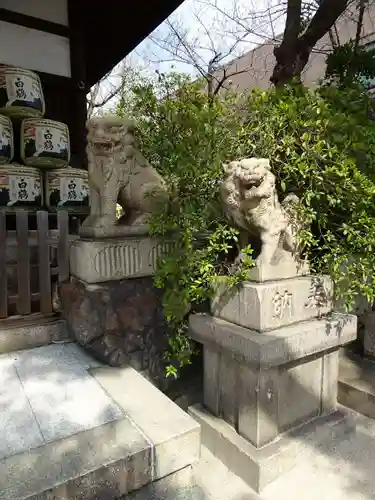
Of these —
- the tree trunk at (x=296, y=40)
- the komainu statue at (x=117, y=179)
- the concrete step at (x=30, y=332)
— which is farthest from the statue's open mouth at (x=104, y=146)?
the tree trunk at (x=296, y=40)

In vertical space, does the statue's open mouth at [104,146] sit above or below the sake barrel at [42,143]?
below

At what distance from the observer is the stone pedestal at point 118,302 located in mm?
2668

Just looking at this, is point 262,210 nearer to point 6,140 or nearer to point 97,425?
point 97,425

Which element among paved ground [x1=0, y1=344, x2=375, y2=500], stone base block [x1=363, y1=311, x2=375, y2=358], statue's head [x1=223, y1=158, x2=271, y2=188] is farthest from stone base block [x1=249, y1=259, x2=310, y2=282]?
paved ground [x1=0, y1=344, x2=375, y2=500]

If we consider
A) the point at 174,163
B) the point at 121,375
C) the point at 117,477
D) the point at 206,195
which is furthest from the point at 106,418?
the point at 174,163

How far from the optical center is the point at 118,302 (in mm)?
2750

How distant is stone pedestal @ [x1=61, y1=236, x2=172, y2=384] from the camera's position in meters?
2.67

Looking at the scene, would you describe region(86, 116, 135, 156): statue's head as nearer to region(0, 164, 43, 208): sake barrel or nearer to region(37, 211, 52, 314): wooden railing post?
region(37, 211, 52, 314): wooden railing post

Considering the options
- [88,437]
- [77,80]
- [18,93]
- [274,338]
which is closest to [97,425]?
[88,437]

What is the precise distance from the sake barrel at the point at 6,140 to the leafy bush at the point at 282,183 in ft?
6.40

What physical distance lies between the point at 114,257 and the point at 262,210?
45.9 inches

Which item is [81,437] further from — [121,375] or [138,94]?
[138,94]

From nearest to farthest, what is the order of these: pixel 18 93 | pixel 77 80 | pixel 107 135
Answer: pixel 107 135 < pixel 18 93 < pixel 77 80

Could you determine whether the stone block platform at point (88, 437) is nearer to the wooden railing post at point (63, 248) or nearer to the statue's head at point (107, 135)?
the wooden railing post at point (63, 248)
